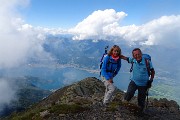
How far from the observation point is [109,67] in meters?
22.3

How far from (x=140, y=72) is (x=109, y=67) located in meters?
2.63

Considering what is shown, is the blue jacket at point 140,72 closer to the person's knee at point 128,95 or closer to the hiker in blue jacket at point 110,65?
the hiker in blue jacket at point 110,65

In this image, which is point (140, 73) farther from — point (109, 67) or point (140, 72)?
point (109, 67)

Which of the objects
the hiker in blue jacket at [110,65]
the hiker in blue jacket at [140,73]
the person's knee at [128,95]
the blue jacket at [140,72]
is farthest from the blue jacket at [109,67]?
the person's knee at [128,95]

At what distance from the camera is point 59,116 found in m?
23.7

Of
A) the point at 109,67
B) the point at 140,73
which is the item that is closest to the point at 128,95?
the point at 140,73

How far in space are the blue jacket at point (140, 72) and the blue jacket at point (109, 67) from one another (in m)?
1.40

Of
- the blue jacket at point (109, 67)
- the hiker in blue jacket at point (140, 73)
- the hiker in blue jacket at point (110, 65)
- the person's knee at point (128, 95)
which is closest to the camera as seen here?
the hiker in blue jacket at point (110, 65)

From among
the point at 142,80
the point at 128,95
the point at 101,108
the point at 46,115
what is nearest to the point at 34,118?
the point at 46,115

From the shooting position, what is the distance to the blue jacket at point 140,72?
2234 cm

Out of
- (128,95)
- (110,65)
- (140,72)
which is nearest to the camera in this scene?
(110,65)

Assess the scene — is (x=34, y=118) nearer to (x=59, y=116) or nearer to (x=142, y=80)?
(x=59, y=116)

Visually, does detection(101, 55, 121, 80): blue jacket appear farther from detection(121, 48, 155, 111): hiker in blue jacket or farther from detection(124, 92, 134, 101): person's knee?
detection(124, 92, 134, 101): person's knee

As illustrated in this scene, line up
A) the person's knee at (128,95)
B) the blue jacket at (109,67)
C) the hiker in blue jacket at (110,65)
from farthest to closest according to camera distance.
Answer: the person's knee at (128,95)
the blue jacket at (109,67)
the hiker in blue jacket at (110,65)
